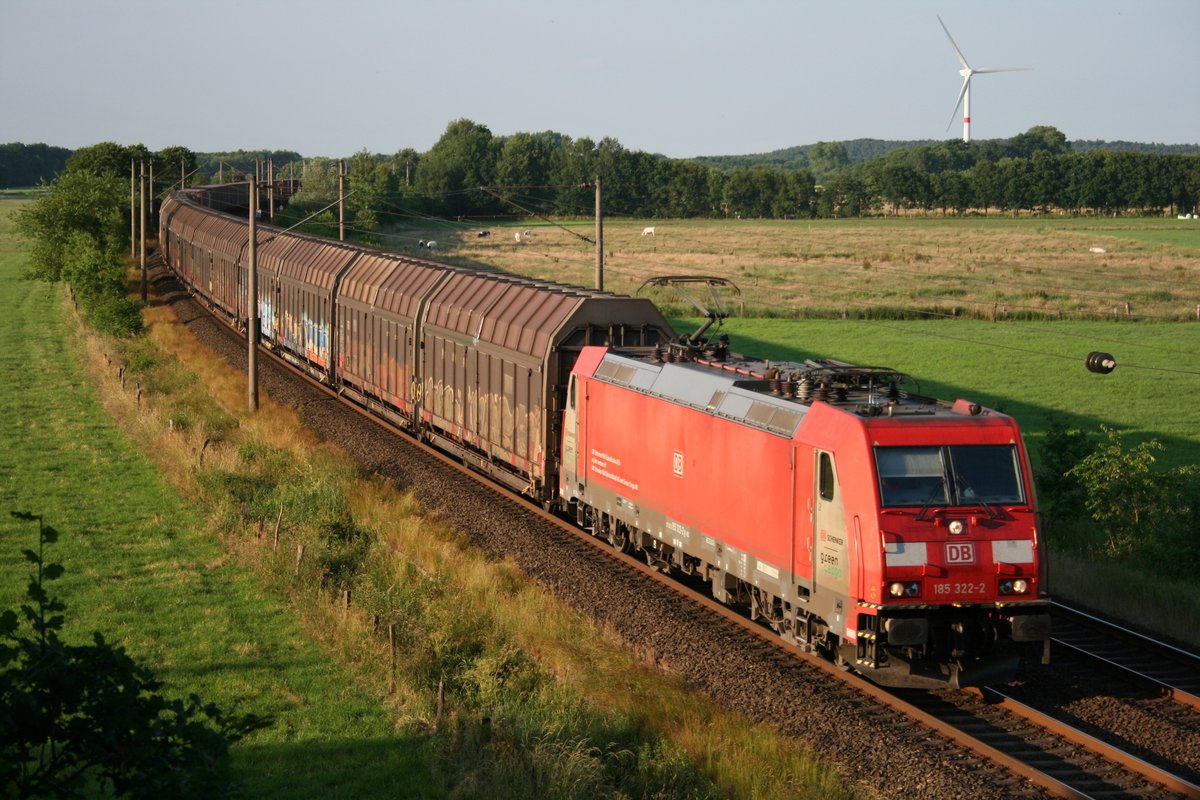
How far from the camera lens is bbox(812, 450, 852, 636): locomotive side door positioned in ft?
46.8

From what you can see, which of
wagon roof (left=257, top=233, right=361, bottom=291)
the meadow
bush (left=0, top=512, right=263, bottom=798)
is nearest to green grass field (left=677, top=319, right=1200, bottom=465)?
the meadow

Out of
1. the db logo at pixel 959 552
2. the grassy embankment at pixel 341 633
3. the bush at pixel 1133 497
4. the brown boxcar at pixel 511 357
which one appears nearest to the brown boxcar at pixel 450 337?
the brown boxcar at pixel 511 357

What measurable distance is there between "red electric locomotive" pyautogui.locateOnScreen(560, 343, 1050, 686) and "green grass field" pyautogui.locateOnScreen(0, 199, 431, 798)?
5241 mm

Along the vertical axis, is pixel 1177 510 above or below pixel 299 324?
below

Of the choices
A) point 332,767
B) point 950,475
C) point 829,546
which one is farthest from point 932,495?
point 332,767

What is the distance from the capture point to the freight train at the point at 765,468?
554 inches

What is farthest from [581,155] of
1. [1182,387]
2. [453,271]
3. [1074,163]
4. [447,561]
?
[447,561]

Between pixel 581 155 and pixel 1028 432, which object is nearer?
pixel 1028 432

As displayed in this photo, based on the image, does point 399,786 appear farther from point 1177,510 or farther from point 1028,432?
point 1028,432

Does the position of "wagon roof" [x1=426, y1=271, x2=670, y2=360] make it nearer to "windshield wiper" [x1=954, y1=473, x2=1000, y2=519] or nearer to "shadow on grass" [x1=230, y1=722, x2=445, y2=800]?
"windshield wiper" [x1=954, y1=473, x2=1000, y2=519]

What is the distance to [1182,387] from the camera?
47.8 meters

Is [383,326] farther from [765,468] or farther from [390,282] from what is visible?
[765,468]

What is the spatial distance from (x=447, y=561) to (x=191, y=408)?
62.5 feet

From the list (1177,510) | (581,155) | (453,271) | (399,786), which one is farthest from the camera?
(581,155)
